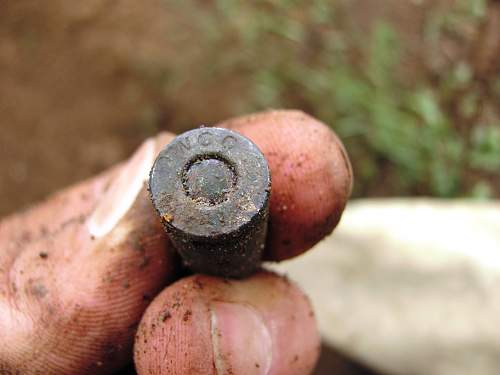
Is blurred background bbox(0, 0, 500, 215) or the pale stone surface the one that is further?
blurred background bbox(0, 0, 500, 215)

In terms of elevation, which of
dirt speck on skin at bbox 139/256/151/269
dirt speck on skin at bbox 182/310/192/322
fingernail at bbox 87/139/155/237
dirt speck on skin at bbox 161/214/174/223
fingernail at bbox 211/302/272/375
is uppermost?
dirt speck on skin at bbox 161/214/174/223

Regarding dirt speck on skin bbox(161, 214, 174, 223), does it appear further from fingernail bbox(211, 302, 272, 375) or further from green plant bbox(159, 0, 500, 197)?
green plant bbox(159, 0, 500, 197)

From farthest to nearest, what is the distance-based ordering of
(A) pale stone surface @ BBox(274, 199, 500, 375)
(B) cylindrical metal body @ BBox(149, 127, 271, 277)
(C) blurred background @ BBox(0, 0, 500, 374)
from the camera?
(C) blurred background @ BBox(0, 0, 500, 374)
(A) pale stone surface @ BBox(274, 199, 500, 375)
(B) cylindrical metal body @ BBox(149, 127, 271, 277)

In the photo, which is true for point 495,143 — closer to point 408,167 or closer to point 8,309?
point 408,167

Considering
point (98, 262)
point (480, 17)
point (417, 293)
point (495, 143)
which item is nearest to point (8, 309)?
point (98, 262)

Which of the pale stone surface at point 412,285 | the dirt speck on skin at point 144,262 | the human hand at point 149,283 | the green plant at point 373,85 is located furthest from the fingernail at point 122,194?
the green plant at point 373,85

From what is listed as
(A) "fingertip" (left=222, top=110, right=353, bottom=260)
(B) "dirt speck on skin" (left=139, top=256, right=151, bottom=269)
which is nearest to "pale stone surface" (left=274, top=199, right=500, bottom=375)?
(A) "fingertip" (left=222, top=110, right=353, bottom=260)
